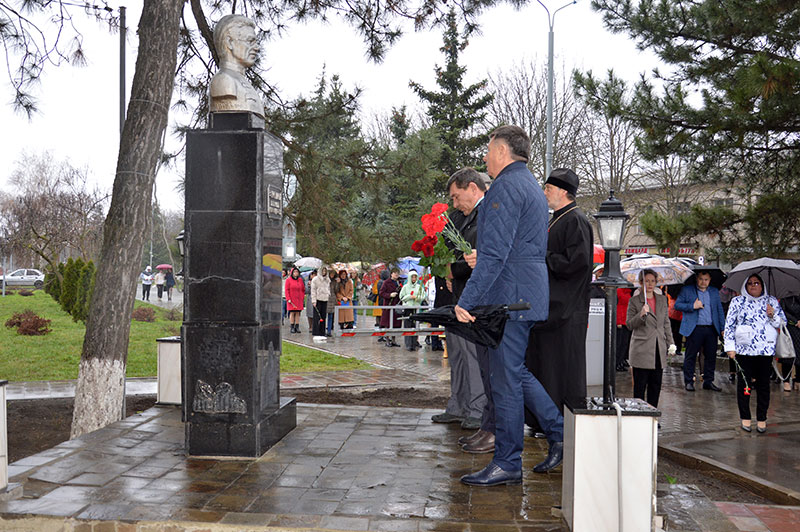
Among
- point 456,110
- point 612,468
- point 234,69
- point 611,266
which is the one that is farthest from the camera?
point 456,110

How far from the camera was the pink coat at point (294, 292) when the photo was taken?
1991cm

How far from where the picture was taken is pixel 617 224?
24.9 ft

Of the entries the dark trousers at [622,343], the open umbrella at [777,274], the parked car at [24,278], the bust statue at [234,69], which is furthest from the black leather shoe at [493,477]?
the parked car at [24,278]

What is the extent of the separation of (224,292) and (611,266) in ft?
13.5

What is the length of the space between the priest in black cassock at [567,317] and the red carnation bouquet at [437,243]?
0.73 meters

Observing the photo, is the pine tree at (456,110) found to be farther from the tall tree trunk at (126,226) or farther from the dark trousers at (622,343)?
the tall tree trunk at (126,226)

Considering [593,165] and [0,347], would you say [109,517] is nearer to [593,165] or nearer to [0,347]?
[0,347]

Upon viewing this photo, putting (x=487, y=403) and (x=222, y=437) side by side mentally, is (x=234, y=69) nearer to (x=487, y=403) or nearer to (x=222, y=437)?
(x=222, y=437)

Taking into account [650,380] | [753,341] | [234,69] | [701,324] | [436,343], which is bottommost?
[436,343]

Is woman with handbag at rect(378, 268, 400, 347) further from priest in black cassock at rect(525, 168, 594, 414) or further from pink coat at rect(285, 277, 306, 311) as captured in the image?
priest in black cassock at rect(525, 168, 594, 414)

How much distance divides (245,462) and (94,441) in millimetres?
1368

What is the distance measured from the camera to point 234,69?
17.8 ft

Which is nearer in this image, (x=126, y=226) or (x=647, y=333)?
(x=126, y=226)

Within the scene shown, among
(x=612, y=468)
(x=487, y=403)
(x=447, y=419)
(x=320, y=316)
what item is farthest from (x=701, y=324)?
(x=320, y=316)
